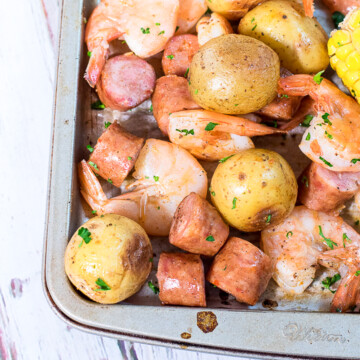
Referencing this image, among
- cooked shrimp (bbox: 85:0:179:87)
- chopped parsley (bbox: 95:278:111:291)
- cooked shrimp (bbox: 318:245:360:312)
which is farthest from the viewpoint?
cooked shrimp (bbox: 85:0:179:87)

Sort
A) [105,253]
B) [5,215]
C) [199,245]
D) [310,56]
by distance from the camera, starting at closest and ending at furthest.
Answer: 1. [105,253]
2. [199,245]
3. [310,56]
4. [5,215]

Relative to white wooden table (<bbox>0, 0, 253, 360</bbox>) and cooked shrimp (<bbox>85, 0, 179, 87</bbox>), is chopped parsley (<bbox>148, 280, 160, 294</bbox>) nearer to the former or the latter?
white wooden table (<bbox>0, 0, 253, 360</bbox>)

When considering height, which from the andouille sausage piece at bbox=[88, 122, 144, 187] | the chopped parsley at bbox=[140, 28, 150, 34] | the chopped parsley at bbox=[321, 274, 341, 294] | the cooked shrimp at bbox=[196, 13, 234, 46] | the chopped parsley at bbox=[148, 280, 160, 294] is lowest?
the chopped parsley at bbox=[148, 280, 160, 294]

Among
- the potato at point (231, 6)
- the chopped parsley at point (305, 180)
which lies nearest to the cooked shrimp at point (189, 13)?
the potato at point (231, 6)

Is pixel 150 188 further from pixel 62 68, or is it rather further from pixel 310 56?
pixel 310 56

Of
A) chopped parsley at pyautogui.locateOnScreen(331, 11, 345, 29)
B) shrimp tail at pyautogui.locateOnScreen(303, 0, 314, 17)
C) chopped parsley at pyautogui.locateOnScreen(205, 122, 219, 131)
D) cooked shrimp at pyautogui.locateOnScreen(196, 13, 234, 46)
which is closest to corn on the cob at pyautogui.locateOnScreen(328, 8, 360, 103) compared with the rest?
shrimp tail at pyautogui.locateOnScreen(303, 0, 314, 17)

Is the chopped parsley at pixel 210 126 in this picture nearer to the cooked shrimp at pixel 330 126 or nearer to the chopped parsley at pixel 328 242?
the cooked shrimp at pixel 330 126

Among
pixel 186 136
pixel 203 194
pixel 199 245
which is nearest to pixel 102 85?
pixel 186 136
